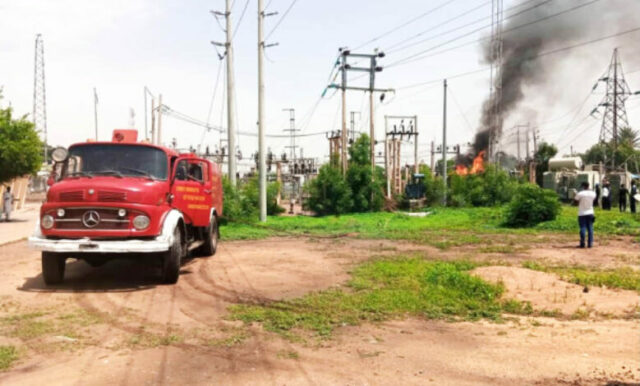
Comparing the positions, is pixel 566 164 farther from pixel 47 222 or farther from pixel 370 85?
pixel 47 222

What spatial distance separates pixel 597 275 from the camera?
364 inches

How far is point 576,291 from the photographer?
26.8ft

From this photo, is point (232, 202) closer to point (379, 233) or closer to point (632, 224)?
point (379, 233)

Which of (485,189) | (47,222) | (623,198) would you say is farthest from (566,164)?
(47,222)

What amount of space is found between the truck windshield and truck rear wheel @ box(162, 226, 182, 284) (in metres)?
1.26

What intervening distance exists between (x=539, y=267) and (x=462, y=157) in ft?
152

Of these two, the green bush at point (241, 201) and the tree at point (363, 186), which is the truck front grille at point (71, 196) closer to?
the green bush at point (241, 201)

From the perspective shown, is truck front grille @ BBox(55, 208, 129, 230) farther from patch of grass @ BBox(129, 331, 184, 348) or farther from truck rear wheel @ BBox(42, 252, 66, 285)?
patch of grass @ BBox(129, 331, 184, 348)

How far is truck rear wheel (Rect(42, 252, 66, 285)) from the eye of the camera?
8.96m

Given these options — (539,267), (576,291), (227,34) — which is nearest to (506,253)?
(539,267)

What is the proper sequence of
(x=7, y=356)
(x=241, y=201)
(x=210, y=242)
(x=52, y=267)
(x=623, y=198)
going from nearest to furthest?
(x=7, y=356) < (x=52, y=267) < (x=210, y=242) < (x=241, y=201) < (x=623, y=198)

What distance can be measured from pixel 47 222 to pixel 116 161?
5.20 feet

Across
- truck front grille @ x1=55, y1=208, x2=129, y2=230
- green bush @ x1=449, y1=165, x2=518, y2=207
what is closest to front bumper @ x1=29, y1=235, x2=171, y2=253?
truck front grille @ x1=55, y1=208, x2=129, y2=230

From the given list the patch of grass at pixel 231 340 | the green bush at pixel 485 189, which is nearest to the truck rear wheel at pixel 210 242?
the patch of grass at pixel 231 340
